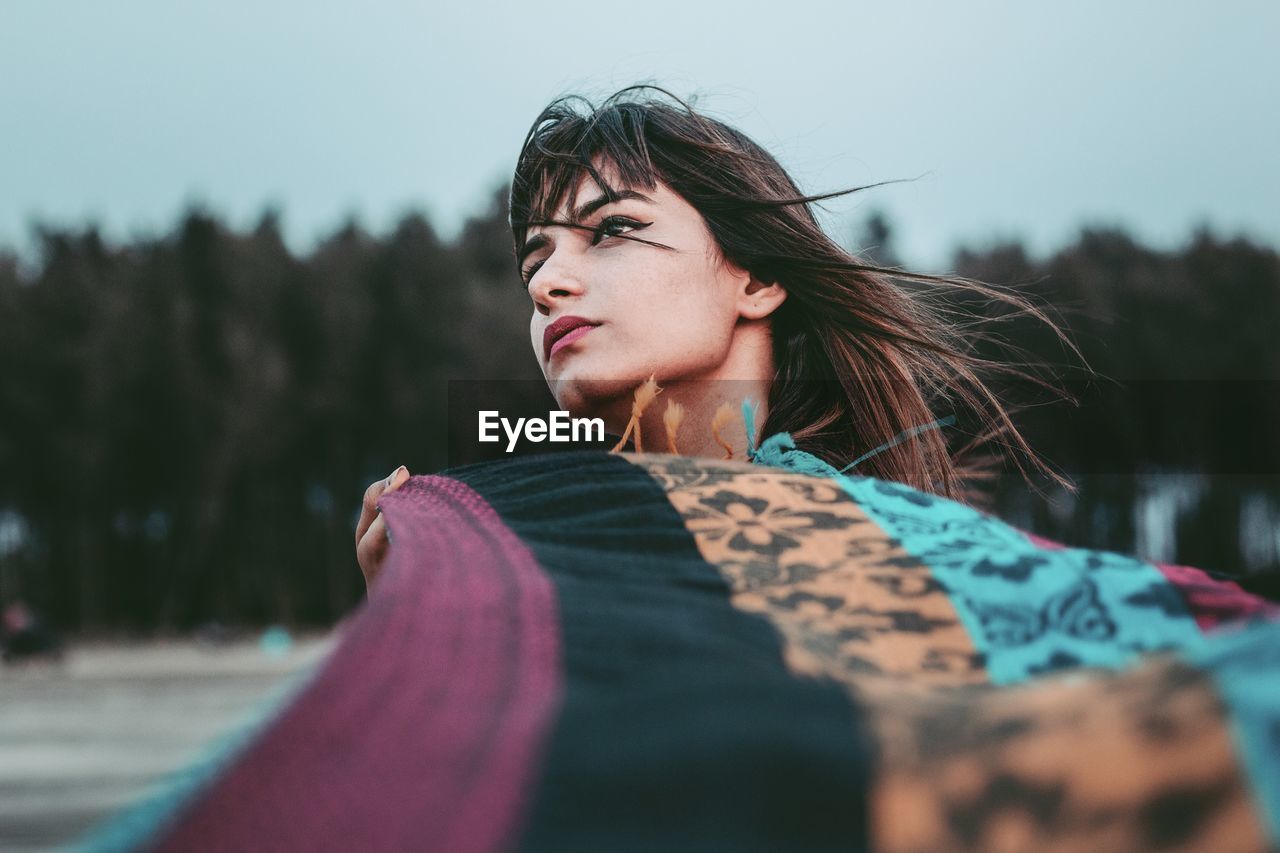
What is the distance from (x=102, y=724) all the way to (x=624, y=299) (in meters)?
12.2

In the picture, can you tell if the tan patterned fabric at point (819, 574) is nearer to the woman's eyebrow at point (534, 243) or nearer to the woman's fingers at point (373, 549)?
the woman's fingers at point (373, 549)

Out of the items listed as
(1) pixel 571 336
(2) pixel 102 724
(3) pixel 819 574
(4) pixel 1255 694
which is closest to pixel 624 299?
(1) pixel 571 336

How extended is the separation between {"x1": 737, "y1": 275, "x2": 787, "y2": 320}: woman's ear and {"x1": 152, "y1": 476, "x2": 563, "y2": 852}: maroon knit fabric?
1217mm

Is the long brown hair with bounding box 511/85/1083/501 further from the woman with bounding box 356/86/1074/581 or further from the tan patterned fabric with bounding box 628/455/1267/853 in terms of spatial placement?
the tan patterned fabric with bounding box 628/455/1267/853

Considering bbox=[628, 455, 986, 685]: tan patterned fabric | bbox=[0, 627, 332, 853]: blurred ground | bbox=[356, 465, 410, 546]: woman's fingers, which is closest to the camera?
bbox=[628, 455, 986, 685]: tan patterned fabric

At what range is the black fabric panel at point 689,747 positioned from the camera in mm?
616

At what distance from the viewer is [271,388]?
27.7 m

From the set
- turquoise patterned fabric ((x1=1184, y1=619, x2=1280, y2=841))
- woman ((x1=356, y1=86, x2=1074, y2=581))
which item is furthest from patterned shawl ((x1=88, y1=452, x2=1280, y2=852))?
woman ((x1=356, y1=86, x2=1074, y2=581))

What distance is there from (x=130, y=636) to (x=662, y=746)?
1268 inches

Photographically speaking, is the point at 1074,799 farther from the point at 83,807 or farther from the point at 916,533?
the point at 83,807

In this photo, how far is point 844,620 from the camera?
0.93 meters

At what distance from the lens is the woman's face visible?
1.76m

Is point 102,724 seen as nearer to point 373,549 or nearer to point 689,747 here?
point 373,549

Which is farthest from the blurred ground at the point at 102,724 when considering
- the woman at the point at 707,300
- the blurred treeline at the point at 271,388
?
the blurred treeline at the point at 271,388
